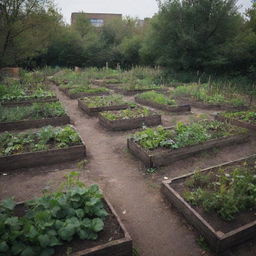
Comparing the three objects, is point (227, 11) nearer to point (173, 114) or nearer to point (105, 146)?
point (173, 114)

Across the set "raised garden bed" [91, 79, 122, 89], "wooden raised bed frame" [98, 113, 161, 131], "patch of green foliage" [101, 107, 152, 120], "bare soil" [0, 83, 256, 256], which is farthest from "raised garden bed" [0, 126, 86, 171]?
"raised garden bed" [91, 79, 122, 89]

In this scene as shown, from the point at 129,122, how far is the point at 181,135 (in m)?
2.41

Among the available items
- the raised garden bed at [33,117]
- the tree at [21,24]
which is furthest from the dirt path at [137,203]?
the tree at [21,24]

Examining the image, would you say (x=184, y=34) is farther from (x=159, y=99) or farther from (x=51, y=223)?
(x=51, y=223)

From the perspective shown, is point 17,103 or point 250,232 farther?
point 17,103

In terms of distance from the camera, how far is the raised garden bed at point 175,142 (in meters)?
5.04

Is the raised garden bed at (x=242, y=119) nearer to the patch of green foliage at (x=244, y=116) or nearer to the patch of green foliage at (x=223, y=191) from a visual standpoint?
the patch of green foliage at (x=244, y=116)

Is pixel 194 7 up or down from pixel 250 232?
up

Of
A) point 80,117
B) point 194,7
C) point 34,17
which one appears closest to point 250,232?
point 80,117

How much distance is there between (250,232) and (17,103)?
985 cm

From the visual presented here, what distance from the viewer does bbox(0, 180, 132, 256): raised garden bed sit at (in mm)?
2479

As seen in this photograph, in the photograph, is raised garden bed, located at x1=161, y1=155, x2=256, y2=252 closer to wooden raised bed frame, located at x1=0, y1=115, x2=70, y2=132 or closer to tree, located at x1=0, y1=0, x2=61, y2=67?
wooden raised bed frame, located at x1=0, y1=115, x2=70, y2=132

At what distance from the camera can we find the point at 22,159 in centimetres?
493

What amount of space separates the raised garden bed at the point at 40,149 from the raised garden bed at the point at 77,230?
1966 millimetres
